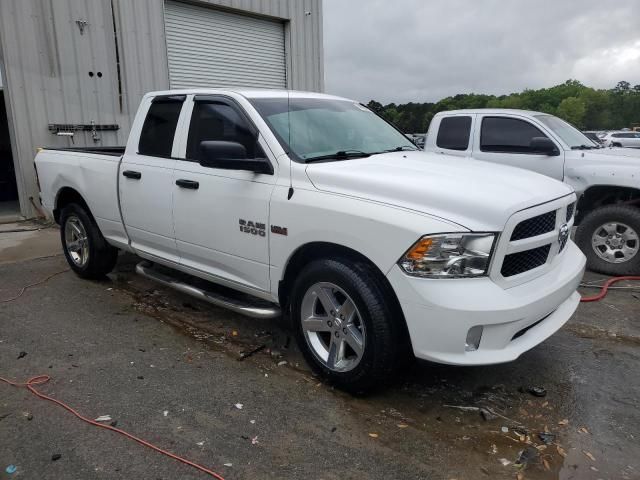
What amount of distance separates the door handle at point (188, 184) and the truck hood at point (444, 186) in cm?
108

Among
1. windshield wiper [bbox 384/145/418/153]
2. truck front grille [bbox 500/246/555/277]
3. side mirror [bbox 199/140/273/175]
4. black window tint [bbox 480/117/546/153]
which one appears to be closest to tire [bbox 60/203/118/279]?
A: side mirror [bbox 199/140/273/175]

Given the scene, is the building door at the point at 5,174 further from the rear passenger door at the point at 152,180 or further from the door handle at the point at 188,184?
the door handle at the point at 188,184

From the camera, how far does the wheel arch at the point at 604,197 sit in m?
6.10

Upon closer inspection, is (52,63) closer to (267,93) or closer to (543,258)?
(267,93)

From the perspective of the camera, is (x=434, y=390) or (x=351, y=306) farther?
(x=434, y=390)

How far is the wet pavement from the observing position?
9.06 feet

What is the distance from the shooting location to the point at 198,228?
13.6ft

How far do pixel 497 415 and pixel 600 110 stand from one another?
312ft

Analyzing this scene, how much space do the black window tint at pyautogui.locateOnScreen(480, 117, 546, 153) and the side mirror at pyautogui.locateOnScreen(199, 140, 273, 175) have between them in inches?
176

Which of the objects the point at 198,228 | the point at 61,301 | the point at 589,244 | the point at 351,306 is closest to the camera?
the point at 351,306

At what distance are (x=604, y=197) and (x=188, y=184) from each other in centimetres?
494

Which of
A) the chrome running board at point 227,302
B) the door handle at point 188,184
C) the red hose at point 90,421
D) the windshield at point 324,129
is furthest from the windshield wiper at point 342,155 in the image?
the red hose at point 90,421

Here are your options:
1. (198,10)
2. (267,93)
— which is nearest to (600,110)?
(198,10)

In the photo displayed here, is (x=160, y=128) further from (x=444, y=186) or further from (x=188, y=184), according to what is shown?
(x=444, y=186)
